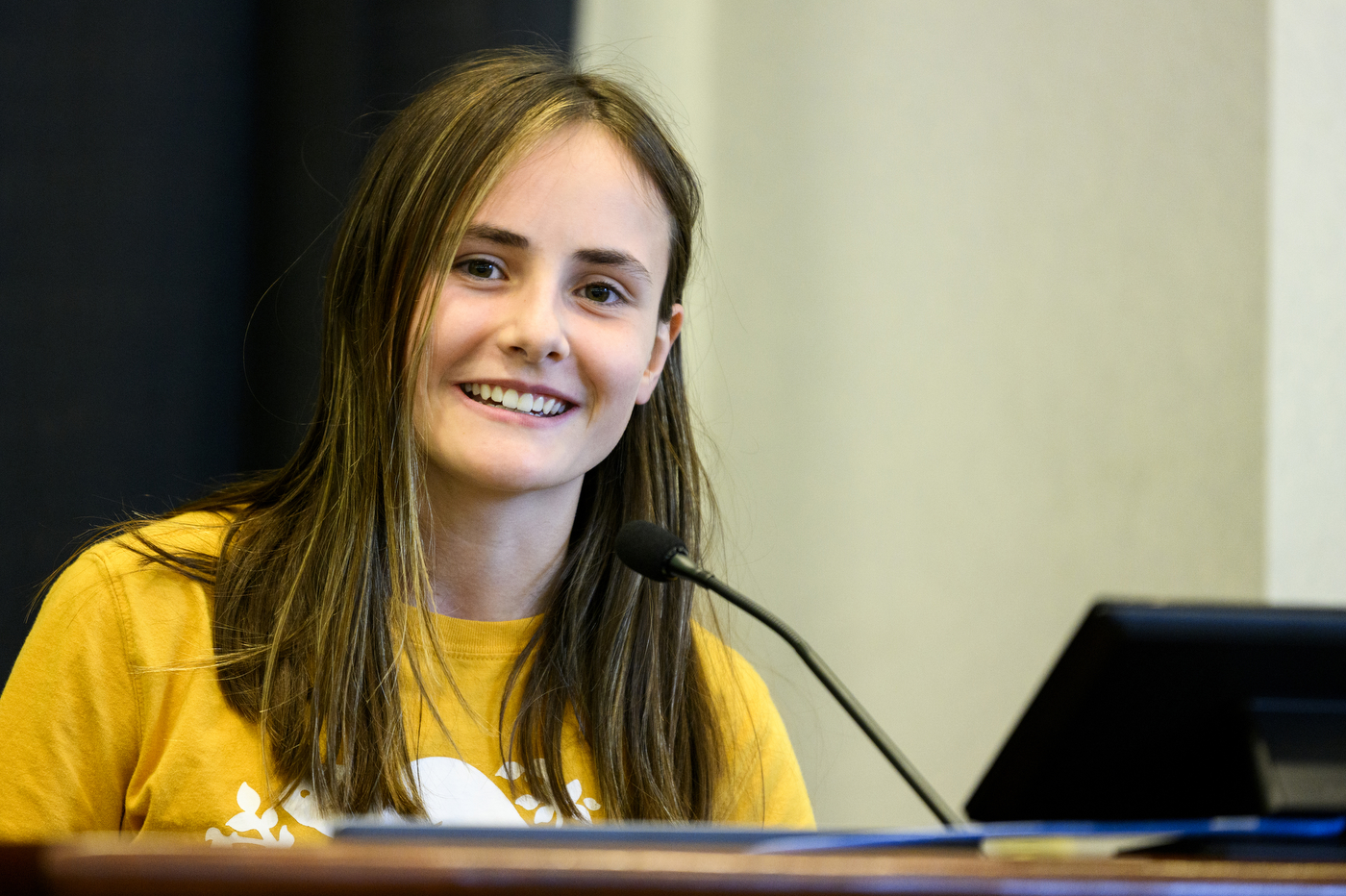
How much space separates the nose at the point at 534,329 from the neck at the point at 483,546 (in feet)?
0.49

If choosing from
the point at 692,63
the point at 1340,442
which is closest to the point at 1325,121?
the point at 1340,442

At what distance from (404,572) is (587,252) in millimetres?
343

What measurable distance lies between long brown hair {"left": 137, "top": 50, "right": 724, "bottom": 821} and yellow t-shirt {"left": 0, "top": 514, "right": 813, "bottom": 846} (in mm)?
19

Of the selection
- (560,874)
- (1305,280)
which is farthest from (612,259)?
(1305,280)

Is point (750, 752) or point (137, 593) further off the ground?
point (137, 593)

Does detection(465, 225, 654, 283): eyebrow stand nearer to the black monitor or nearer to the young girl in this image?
the young girl

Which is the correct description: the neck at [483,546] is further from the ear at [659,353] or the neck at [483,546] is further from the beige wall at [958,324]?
the beige wall at [958,324]

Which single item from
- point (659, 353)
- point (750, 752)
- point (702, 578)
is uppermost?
point (659, 353)

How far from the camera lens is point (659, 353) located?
4.44 feet

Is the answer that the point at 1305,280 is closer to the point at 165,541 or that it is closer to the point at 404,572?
the point at 404,572

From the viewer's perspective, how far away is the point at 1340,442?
1.94 metres

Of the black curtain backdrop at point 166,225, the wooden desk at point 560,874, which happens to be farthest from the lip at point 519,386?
the wooden desk at point 560,874

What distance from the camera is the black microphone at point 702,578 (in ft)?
2.77

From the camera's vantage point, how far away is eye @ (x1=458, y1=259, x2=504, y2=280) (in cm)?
119
